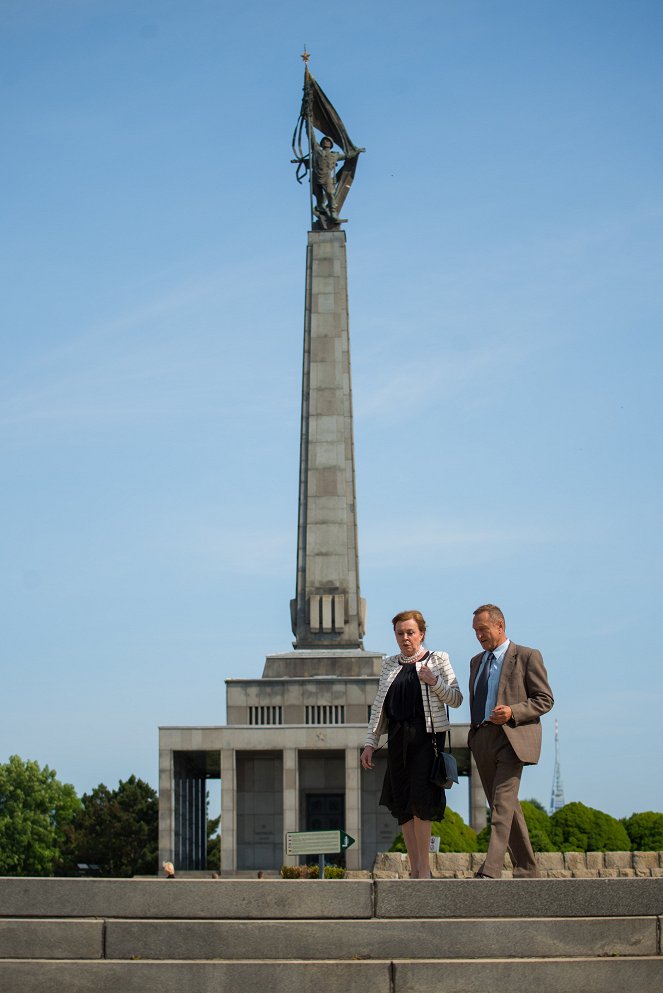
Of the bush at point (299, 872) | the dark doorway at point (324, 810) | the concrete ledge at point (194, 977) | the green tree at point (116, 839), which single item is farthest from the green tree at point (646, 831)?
the green tree at point (116, 839)

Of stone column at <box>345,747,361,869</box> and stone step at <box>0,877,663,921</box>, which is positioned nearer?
stone step at <box>0,877,663,921</box>

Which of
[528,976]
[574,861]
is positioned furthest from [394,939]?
[574,861]

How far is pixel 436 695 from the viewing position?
11219 mm

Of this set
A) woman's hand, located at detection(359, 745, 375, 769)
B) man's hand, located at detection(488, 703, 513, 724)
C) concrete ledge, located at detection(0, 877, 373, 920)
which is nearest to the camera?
concrete ledge, located at detection(0, 877, 373, 920)

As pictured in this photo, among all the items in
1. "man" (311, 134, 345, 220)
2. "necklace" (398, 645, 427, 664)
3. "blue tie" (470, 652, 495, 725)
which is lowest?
"blue tie" (470, 652, 495, 725)

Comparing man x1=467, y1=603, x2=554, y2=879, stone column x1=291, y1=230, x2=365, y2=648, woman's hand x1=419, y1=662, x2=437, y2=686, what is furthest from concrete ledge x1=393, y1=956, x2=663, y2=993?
stone column x1=291, y1=230, x2=365, y2=648

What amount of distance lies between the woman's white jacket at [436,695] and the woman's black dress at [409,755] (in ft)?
0.17

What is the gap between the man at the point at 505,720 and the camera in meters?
10.9

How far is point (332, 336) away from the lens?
43594 mm

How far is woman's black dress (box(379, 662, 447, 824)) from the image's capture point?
1115cm

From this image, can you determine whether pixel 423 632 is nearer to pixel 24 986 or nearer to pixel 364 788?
pixel 24 986

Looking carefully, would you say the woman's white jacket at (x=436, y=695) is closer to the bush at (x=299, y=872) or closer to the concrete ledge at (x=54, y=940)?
the concrete ledge at (x=54, y=940)

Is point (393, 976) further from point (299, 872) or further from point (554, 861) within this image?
point (299, 872)

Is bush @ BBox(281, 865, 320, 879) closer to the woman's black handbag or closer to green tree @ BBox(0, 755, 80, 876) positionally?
the woman's black handbag
